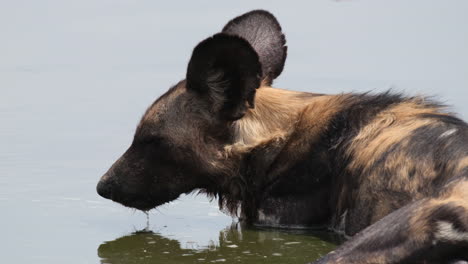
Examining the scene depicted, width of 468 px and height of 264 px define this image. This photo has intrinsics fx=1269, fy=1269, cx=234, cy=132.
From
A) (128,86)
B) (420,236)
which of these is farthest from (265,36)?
(420,236)

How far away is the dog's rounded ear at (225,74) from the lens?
7.13 metres

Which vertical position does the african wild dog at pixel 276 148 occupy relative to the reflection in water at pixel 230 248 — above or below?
above

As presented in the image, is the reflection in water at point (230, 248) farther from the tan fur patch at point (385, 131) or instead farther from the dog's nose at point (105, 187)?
the tan fur patch at point (385, 131)

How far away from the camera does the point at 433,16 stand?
1214 centimetres

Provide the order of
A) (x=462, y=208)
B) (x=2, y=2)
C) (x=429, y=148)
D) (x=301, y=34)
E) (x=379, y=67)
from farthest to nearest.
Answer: (x=2, y=2)
(x=301, y=34)
(x=379, y=67)
(x=429, y=148)
(x=462, y=208)

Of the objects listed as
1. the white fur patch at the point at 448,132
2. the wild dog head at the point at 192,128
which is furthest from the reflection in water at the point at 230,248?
the white fur patch at the point at 448,132

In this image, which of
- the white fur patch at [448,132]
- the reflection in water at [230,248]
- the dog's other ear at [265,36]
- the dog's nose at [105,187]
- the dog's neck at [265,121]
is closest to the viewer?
the white fur patch at [448,132]

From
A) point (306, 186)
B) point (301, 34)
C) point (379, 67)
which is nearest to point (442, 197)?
point (306, 186)

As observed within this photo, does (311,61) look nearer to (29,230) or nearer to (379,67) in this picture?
(379,67)

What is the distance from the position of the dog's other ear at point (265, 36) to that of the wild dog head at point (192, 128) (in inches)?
30.4

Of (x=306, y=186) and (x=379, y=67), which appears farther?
(x=379, y=67)

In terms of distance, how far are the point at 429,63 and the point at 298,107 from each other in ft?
12.0

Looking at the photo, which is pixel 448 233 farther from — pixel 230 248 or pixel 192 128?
pixel 192 128

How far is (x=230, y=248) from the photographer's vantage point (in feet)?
23.9
